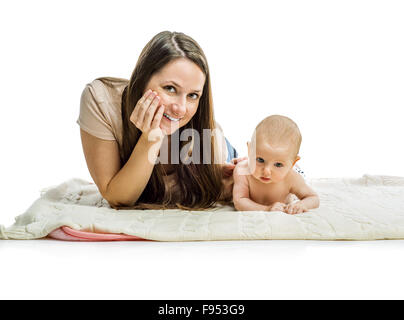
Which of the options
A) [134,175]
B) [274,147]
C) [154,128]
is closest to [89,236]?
[134,175]

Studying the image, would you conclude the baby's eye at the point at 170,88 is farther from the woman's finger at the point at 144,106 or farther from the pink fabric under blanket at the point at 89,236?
the pink fabric under blanket at the point at 89,236

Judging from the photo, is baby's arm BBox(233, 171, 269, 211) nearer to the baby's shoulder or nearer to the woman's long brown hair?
the baby's shoulder

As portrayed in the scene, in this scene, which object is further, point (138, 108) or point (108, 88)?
point (108, 88)

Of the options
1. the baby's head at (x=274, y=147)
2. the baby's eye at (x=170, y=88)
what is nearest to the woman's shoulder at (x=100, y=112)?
the baby's eye at (x=170, y=88)

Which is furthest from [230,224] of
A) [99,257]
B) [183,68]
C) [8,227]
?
[8,227]

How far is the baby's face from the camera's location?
225 cm

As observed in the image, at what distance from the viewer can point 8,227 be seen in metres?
2.05

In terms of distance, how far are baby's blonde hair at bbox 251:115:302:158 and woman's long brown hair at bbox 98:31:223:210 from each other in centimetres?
32

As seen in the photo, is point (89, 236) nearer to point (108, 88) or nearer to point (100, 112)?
point (100, 112)

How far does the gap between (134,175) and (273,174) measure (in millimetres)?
592

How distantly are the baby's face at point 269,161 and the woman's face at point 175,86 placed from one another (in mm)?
349

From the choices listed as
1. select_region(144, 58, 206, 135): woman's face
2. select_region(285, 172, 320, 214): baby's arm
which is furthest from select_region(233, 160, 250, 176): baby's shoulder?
select_region(144, 58, 206, 135): woman's face

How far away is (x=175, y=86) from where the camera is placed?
224 centimetres
